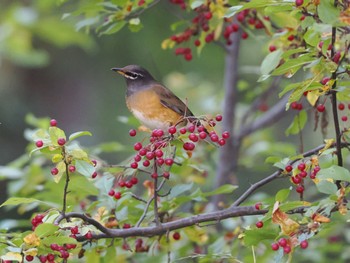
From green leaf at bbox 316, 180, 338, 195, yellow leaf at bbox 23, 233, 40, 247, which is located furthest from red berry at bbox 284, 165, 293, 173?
yellow leaf at bbox 23, 233, 40, 247

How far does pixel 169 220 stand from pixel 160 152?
0.82 metres

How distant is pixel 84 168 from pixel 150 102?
1353 mm

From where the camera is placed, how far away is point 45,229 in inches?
104

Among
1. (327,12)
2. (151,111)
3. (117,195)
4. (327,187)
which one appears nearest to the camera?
(327,12)

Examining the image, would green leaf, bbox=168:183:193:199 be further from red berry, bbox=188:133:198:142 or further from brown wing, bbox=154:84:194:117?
red berry, bbox=188:133:198:142

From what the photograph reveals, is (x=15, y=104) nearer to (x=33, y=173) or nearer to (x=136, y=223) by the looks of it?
(x=33, y=173)

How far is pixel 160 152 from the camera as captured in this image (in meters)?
2.96

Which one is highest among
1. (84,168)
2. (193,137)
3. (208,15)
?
(208,15)

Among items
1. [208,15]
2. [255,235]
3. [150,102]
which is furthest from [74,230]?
[208,15]

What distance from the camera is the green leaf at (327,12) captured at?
2539 mm

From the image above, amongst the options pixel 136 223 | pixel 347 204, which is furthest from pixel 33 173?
pixel 347 204

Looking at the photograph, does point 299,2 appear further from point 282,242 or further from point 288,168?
point 282,242

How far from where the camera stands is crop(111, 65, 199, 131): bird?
404 centimetres

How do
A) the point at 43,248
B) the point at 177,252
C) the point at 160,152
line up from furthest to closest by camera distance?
1. the point at 177,252
2. the point at 160,152
3. the point at 43,248
